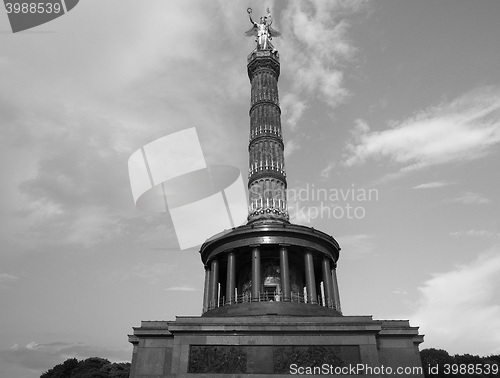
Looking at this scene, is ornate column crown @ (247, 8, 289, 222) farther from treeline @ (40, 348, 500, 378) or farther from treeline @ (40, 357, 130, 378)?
treeline @ (40, 357, 130, 378)

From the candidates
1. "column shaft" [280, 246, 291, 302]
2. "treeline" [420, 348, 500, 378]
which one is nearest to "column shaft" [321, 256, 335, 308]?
"column shaft" [280, 246, 291, 302]

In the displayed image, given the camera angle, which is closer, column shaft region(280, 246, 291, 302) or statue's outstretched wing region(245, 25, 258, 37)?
column shaft region(280, 246, 291, 302)

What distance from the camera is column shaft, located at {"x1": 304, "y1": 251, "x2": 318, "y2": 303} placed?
67.7 feet

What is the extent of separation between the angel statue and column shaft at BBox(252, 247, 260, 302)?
18.1 metres

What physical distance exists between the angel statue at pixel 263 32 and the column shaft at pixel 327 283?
718 inches

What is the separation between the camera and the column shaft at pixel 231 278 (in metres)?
21.1

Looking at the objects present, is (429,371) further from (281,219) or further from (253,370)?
(253,370)

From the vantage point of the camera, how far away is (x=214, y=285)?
23016 mm

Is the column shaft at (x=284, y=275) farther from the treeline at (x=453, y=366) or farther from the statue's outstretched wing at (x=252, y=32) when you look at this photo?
the treeline at (x=453, y=366)

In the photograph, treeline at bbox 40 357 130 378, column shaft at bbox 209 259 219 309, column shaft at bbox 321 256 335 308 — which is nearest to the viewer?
column shaft at bbox 321 256 335 308

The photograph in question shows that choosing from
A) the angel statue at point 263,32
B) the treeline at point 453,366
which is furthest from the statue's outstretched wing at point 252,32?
the treeline at point 453,366

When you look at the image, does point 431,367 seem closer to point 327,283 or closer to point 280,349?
point 327,283

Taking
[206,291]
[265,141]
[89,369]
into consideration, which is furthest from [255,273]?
[89,369]

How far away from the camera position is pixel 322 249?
22.9 meters
